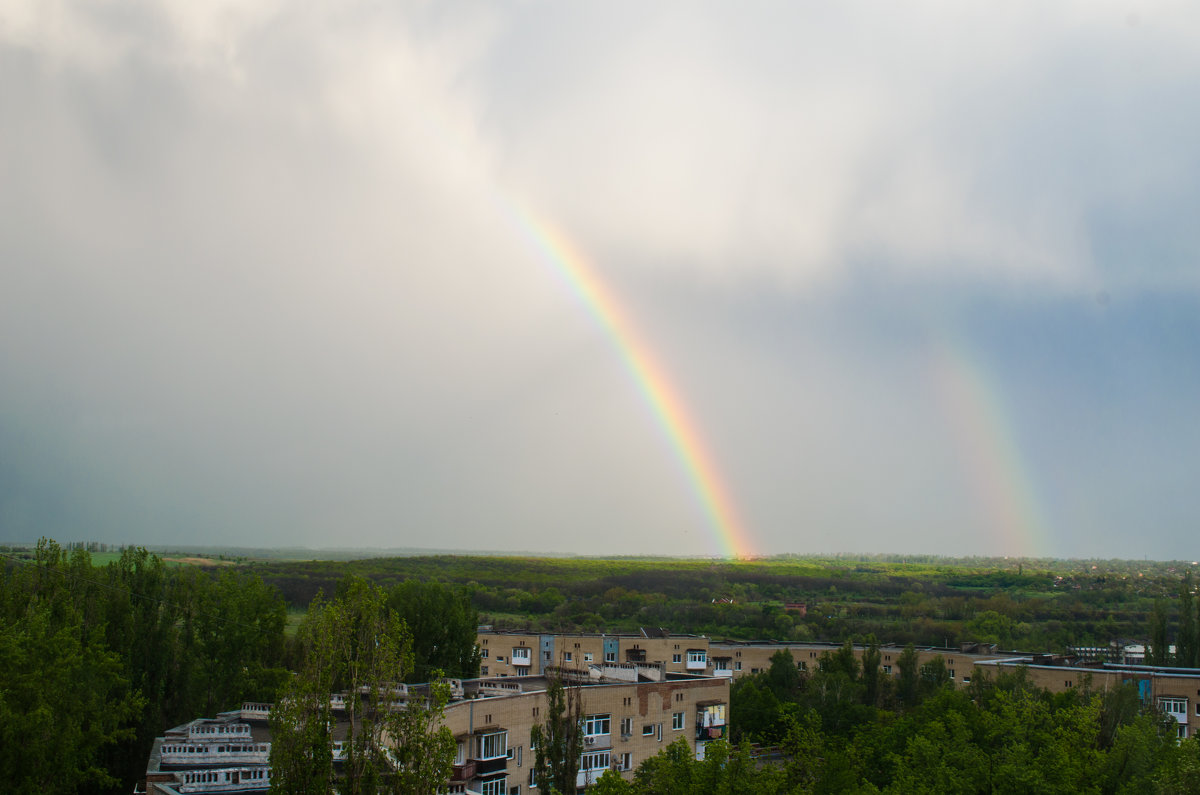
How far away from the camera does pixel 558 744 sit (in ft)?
97.4

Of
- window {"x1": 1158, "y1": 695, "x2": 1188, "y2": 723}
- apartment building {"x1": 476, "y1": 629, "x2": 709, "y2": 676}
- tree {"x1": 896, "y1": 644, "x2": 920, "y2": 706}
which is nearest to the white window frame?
apartment building {"x1": 476, "y1": 629, "x2": 709, "y2": 676}

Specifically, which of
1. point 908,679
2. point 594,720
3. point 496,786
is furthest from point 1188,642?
point 496,786

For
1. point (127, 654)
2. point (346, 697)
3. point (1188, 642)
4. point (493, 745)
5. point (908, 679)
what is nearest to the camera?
point (346, 697)

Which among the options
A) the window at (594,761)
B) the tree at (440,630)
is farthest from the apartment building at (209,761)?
the tree at (440,630)

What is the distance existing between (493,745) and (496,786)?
153 centimetres

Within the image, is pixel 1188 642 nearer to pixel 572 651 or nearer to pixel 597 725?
pixel 572 651

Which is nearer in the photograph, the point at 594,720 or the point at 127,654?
the point at 594,720

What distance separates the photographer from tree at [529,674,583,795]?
29609 mm

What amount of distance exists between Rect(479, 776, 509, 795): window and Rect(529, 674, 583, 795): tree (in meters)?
1.10

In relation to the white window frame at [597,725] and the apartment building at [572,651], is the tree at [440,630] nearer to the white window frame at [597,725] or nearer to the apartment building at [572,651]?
the apartment building at [572,651]

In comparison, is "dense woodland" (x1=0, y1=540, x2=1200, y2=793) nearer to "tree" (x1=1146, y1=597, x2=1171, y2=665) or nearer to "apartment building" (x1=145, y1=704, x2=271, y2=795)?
"tree" (x1=1146, y1=597, x2=1171, y2=665)

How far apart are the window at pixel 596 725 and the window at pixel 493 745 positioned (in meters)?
3.64

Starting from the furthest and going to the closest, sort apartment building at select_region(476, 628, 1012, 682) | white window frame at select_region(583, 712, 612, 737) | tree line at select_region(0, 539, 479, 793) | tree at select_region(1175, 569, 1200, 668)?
tree at select_region(1175, 569, 1200, 668)
apartment building at select_region(476, 628, 1012, 682)
white window frame at select_region(583, 712, 612, 737)
tree line at select_region(0, 539, 479, 793)

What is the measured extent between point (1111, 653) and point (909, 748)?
59503 mm
